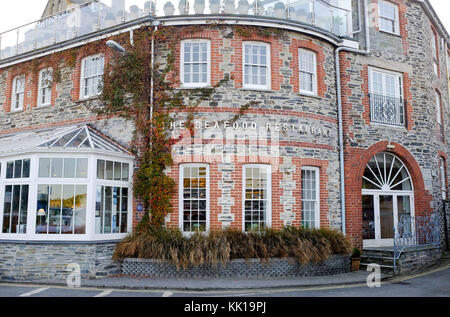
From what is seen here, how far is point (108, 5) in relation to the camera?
15117 mm

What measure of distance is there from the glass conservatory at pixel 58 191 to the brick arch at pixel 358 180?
7725 millimetres

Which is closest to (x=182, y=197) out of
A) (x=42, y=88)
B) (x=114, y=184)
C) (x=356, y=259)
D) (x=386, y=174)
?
(x=114, y=184)

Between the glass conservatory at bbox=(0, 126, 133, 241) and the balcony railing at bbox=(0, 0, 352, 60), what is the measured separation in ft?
15.8

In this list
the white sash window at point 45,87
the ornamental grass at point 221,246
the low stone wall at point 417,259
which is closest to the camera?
the ornamental grass at point 221,246

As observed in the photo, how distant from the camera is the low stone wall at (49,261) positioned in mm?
11438

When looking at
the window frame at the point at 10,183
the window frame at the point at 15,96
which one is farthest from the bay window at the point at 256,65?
the window frame at the point at 15,96

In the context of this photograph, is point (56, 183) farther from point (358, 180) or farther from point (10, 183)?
point (358, 180)

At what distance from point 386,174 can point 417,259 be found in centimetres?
370

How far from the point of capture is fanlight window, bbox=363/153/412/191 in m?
15.8

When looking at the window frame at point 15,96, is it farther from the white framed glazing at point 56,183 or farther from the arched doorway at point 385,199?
the arched doorway at point 385,199

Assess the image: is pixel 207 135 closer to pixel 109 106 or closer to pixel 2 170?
pixel 109 106

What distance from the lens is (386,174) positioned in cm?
1614
